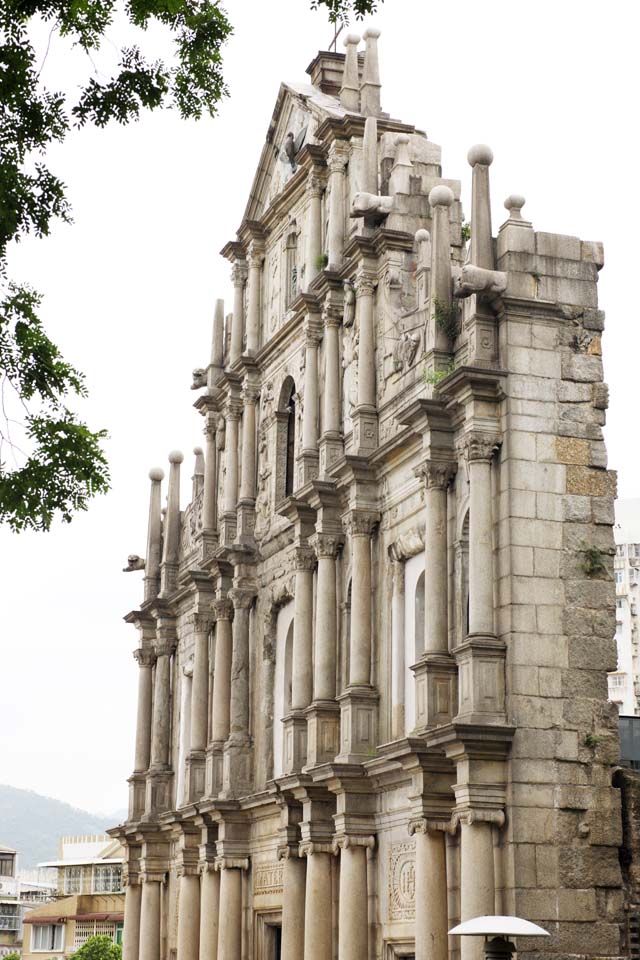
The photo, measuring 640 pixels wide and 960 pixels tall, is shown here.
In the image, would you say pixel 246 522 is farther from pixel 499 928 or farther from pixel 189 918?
pixel 499 928

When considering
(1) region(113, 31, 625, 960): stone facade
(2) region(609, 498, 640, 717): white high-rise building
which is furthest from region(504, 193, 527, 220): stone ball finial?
(2) region(609, 498, 640, 717): white high-rise building

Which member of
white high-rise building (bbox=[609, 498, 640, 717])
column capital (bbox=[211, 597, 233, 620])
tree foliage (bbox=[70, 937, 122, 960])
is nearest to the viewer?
column capital (bbox=[211, 597, 233, 620])

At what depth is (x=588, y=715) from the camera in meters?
20.5

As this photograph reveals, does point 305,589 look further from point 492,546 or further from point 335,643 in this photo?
point 492,546

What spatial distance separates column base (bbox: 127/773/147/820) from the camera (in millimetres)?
36938

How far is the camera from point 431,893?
69.6 ft

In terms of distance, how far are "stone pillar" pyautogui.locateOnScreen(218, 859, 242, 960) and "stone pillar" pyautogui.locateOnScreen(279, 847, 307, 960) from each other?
3.15 m

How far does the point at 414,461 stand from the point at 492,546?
136 inches

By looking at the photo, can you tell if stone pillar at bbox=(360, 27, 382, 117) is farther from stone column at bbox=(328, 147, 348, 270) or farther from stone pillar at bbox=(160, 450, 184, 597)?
stone pillar at bbox=(160, 450, 184, 597)

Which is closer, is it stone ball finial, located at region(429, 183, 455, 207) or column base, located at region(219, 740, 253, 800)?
stone ball finial, located at region(429, 183, 455, 207)

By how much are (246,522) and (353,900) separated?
386 inches

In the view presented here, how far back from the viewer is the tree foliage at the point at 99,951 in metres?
61.2

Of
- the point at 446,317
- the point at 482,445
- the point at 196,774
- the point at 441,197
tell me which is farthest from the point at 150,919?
the point at 441,197

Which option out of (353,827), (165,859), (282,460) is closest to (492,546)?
(353,827)
